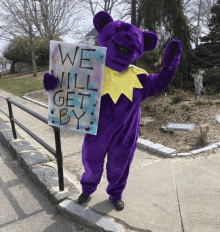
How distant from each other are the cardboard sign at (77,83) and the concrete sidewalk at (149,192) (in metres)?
0.88

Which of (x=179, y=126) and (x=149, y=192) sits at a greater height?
(x=179, y=126)

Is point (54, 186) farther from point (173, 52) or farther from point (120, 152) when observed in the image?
point (173, 52)

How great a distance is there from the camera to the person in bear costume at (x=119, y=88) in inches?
80.7

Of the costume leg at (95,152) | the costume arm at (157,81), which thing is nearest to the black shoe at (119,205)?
the costume leg at (95,152)

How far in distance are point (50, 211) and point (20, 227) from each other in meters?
0.33

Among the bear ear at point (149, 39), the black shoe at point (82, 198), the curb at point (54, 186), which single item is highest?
the bear ear at point (149, 39)

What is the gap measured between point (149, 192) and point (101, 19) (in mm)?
1933

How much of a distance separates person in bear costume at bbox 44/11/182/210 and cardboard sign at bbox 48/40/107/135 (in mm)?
104

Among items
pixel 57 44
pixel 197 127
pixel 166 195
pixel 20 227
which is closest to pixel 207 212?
pixel 166 195

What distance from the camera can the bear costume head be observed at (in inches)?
79.9

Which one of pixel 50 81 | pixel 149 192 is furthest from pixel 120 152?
pixel 50 81

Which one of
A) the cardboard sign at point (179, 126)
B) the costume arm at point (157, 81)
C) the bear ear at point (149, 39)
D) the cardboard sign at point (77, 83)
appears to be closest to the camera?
the cardboard sign at point (77, 83)

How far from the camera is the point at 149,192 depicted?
266 centimetres

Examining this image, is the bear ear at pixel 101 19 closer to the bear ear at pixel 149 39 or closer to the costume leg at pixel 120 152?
the bear ear at pixel 149 39
